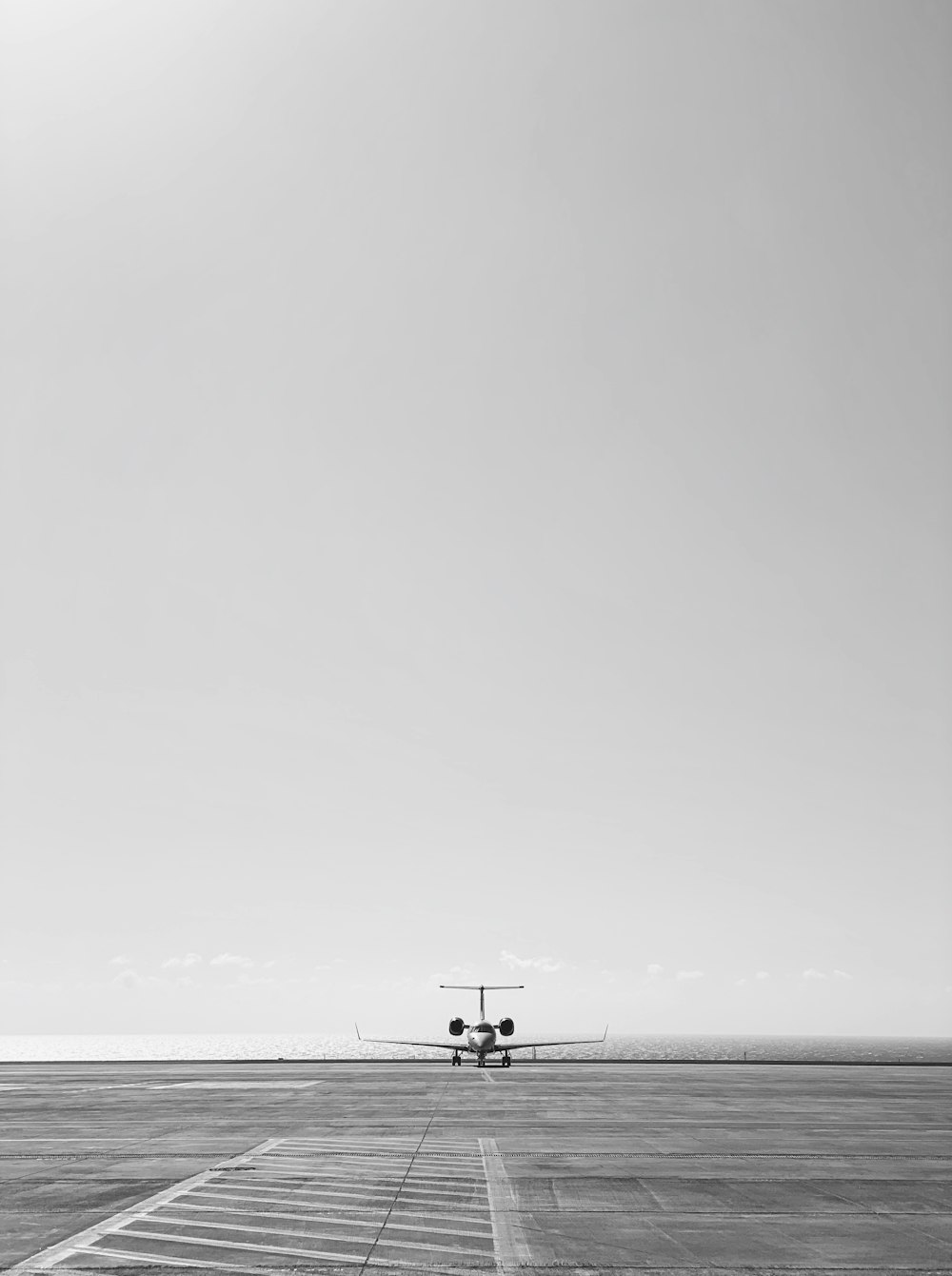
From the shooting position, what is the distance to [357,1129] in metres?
28.3

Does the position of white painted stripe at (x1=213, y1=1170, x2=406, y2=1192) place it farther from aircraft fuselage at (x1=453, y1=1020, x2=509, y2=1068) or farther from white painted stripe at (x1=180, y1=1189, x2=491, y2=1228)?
aircraft fuselage at (x1=453, y1=1020, x2=509, y2=1068)

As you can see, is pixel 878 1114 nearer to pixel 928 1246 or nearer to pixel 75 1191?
pixel 928 1246

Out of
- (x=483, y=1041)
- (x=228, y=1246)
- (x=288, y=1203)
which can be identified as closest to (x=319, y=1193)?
(x=288, y=1203)

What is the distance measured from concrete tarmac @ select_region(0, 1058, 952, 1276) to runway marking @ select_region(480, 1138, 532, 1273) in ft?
0.21

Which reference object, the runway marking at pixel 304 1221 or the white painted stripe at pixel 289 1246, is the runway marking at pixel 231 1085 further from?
the white painted stripe at pixel 289 1246

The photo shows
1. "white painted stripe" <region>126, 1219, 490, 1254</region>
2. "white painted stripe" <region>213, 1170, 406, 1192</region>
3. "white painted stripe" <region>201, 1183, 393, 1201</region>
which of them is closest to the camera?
"white painted stripe" <region>126, 1219, 490, 1254</region>

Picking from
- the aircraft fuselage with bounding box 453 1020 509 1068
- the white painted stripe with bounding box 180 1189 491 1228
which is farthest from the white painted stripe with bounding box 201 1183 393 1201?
the aircraft fuselage with bounding box 453 1020 509 1068

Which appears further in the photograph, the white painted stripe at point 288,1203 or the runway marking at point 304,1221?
the white painted stripe at point 288,1203

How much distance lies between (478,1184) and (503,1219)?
3650 mm

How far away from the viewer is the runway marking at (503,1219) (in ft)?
42.1

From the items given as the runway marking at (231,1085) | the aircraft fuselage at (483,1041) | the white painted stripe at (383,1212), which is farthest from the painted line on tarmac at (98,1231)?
the aircraft fuselage at (483,1041)

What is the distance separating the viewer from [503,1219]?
604 inches

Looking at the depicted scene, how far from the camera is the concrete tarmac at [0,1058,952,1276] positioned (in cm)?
1329

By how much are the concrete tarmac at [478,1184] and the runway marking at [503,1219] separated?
65mm
